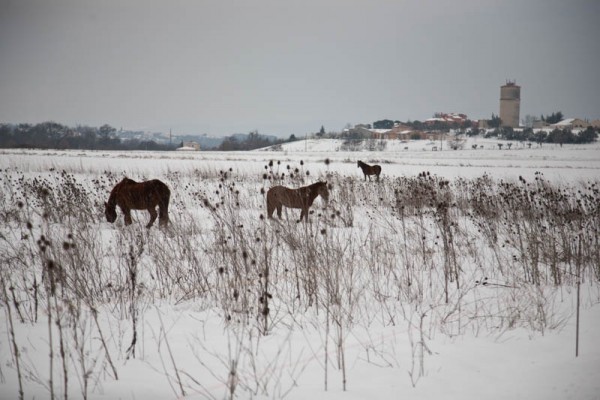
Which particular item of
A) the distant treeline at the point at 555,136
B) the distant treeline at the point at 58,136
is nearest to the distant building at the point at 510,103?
the distant treeline at the point at 555,136

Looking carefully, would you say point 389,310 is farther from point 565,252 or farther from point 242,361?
point 565,252

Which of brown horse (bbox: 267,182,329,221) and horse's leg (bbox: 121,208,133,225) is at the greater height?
brown horse (bbox: 267,182,329,221)

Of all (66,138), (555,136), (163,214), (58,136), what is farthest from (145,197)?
(58,136)

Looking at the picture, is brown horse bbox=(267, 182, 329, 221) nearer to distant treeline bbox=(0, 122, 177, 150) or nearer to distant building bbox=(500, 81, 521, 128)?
distant treeline bbox=(0, 122, 177, 150)

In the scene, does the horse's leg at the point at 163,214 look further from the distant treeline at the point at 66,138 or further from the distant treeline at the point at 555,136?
the distant treeline at the point at 555,136

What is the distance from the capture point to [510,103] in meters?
169

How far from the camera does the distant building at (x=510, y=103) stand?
168000 mm

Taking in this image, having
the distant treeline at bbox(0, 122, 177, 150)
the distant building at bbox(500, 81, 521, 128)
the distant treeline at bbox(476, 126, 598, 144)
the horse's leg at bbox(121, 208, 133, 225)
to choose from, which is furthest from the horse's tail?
the distant building at bbox(500, 81, 521, 128)

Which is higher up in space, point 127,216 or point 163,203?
point 163,203

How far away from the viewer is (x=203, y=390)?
2.69 metres

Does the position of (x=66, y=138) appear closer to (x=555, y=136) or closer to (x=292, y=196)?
(x=292, y=196)

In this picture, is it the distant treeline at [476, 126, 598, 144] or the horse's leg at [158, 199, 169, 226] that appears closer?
the horse's leg at [158, 199, 169, 226]

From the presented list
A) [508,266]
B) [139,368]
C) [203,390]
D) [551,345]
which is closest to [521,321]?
[551,345]

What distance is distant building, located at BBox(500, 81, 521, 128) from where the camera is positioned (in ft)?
551
